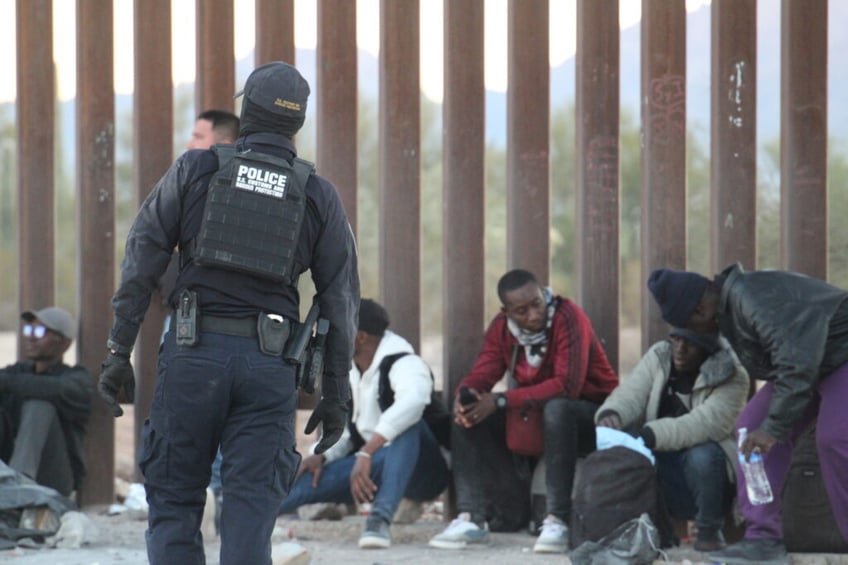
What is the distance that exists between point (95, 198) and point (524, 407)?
2.48 metres

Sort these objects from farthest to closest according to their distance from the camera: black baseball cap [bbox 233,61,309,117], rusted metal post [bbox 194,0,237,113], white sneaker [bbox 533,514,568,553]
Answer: rusted metal post [bbox 194,0,237,113] → white sneaker [bbox 533,514,568,553] → black baseball cap [bbox 233,61,309,117]

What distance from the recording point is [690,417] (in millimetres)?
6461

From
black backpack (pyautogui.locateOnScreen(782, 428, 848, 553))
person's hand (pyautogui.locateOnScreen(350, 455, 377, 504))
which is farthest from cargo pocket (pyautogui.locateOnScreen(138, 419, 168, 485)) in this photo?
black backpack (pyautogui.locateOnScreen(782, 428, 848, 553))

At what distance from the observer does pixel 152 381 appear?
7.54 metres

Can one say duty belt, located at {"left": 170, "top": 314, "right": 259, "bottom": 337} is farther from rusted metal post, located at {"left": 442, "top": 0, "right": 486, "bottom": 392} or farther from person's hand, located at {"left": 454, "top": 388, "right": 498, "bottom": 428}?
rusted metal post, located at {"left": 442, "top": 0, "right": 486, "bottom": 392}

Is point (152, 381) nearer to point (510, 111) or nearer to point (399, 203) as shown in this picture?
point (399, 203)

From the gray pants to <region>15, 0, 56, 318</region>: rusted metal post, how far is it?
2.50 ft

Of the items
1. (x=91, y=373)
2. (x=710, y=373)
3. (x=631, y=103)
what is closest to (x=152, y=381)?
(x=91, y=373)

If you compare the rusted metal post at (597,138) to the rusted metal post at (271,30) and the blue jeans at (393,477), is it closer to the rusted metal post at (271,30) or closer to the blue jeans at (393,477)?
the blue jeans at (393,477)

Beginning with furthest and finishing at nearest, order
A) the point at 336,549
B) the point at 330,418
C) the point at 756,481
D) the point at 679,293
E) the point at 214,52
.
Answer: the point at 214,52 < the point at 336,549 < the point at 679,293 < the point at 756,481 < the point at 330,418

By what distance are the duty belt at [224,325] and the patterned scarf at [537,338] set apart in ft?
8.82

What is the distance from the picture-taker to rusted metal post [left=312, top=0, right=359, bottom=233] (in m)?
7.32

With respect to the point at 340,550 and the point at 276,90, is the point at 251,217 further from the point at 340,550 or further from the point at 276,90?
the point at 340,550

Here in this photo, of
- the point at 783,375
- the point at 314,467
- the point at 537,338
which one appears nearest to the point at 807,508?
the point at 783,375
